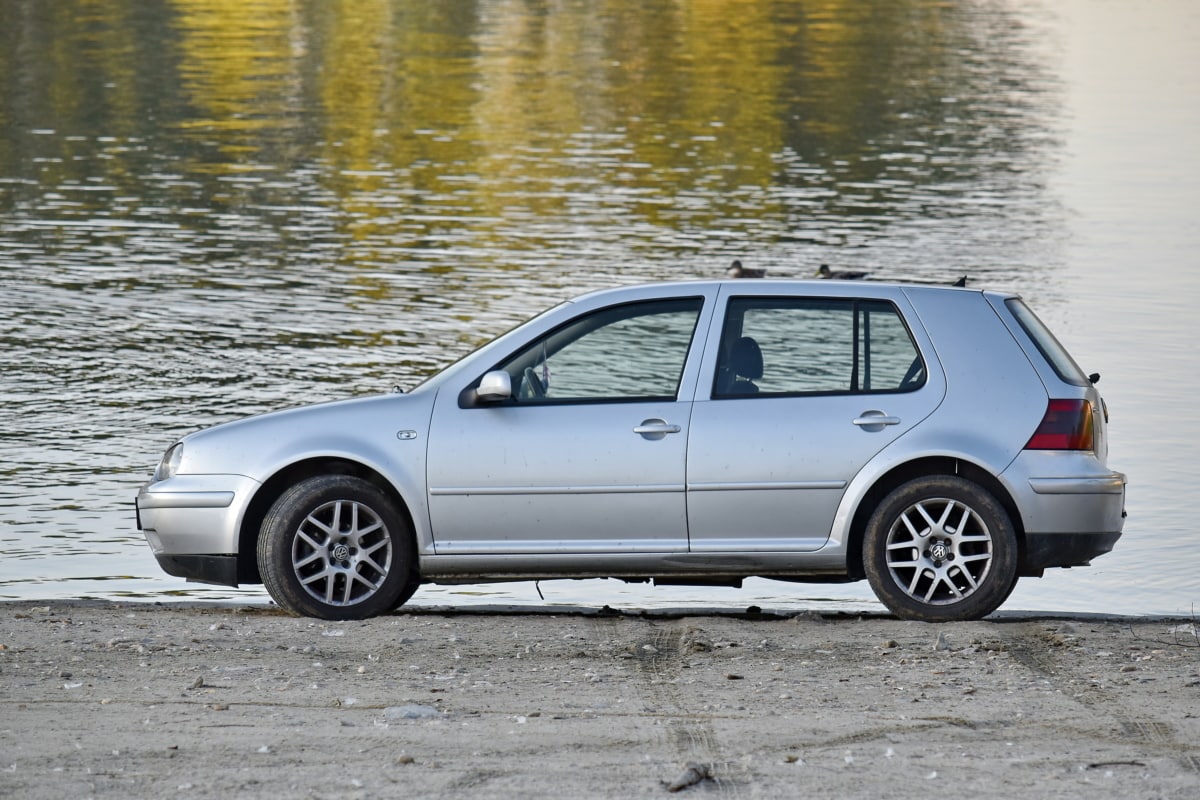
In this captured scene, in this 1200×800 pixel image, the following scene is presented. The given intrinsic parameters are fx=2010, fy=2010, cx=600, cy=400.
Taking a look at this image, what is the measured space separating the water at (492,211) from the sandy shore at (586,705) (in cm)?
153

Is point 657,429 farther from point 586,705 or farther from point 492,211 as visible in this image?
point 492,211

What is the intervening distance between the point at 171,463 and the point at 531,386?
62.1 inches

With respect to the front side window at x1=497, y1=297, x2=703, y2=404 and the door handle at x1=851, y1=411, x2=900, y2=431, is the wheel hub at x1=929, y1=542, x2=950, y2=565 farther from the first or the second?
the front side window at x1=497, y1=297, x2=703, y2=404

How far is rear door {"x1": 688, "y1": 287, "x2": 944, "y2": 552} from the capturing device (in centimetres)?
827

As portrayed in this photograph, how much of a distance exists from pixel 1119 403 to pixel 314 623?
8.59 meters

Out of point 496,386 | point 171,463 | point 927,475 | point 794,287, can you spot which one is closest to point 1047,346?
point 927,475

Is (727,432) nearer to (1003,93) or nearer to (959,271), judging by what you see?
(959,271)

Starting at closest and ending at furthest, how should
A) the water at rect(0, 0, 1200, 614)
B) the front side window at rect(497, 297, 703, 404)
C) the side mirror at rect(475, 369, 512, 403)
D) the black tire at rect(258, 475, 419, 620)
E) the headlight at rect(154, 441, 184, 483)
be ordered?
the side mirror at rect(475, 369, 512, 403) → the front side window at rect(497, 297, 703, 404) → the black tire at rect(258, 475, 419, 620) → the headlight at rect(154, 441, 184, 483) → the water at rect(0, 0, 1200, 614)

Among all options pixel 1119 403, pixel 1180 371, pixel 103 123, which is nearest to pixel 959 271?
pixel 1180 371

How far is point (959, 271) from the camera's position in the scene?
2191cm

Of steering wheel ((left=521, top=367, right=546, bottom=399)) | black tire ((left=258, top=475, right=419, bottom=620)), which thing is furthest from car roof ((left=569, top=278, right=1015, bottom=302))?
black tire ((left=258, top=475, right=419, bottom=620))

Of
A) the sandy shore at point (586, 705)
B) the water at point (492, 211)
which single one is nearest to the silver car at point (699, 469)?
the sandy shore at point (586, 705)

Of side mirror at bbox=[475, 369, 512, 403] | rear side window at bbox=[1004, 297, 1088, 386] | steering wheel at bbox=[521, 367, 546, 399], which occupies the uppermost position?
rear side window at bbox=[1004, 297, 1088, 386]

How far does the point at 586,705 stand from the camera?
6.97m
